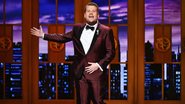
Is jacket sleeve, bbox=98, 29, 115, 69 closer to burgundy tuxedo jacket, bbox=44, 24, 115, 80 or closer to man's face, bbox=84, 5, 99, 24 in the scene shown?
burgundy tuxedo jacket, bbox=44, 24, 115, 80

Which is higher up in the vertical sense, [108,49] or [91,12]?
[91,12]

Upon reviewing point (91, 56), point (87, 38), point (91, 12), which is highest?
point (91, 12)

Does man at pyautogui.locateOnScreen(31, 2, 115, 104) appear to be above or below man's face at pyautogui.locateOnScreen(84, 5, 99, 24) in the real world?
below

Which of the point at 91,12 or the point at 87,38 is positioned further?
the point at 87,38

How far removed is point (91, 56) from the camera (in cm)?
355

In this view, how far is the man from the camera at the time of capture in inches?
138

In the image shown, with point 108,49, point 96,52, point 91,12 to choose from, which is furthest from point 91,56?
point 91,12

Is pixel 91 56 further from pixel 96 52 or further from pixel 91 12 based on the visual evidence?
pixel 91 12

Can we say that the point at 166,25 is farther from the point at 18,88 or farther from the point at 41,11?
the point at 18,88

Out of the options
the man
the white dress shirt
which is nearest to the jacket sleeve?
the man

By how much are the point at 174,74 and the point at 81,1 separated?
152 centimetres

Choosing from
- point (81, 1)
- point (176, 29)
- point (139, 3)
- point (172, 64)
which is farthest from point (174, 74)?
point (81, 1)

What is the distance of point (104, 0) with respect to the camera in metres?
5.72

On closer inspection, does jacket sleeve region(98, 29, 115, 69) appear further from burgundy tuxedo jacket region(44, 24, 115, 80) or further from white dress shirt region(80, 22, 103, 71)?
white dress shirt region(80, 22, 103, 71)
